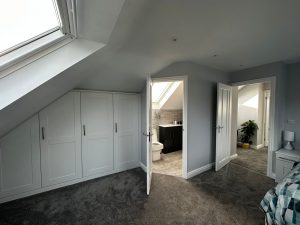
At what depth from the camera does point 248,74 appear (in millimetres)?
3215

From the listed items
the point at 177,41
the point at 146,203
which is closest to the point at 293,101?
the point at 177,41

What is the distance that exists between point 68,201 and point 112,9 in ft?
8.42

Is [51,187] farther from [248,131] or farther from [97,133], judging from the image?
[248,131]

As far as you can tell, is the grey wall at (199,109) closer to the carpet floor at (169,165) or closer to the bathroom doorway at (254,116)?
the carpet floor at (169,165)

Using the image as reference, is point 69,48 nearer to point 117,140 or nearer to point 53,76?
point 53,76

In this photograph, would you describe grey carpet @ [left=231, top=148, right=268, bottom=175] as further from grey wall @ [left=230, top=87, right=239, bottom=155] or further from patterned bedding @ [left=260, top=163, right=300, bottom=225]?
patterned bedding @ [left=260, top=163, right=300, bottom=225]

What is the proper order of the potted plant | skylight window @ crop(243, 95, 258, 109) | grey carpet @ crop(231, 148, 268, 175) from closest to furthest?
grey carpet @ crop(231, 148, 268, 175), the potted plant, skylight window @ crop(243, 95, 258, 109)

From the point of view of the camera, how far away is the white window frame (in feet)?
3.32

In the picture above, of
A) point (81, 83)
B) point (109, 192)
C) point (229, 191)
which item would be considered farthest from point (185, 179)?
point (81, 83)

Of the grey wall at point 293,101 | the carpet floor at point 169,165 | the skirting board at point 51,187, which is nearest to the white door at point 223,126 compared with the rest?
the carpet floor at point 169,165

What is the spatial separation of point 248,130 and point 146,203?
4.45m

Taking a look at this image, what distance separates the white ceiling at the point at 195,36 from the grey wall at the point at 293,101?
298 mm

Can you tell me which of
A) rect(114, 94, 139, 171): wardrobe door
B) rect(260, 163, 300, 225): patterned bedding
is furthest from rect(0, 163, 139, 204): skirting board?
rect(260, 163, 300, 225): patterned bedding

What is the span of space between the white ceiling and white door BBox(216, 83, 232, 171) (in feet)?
2.14
